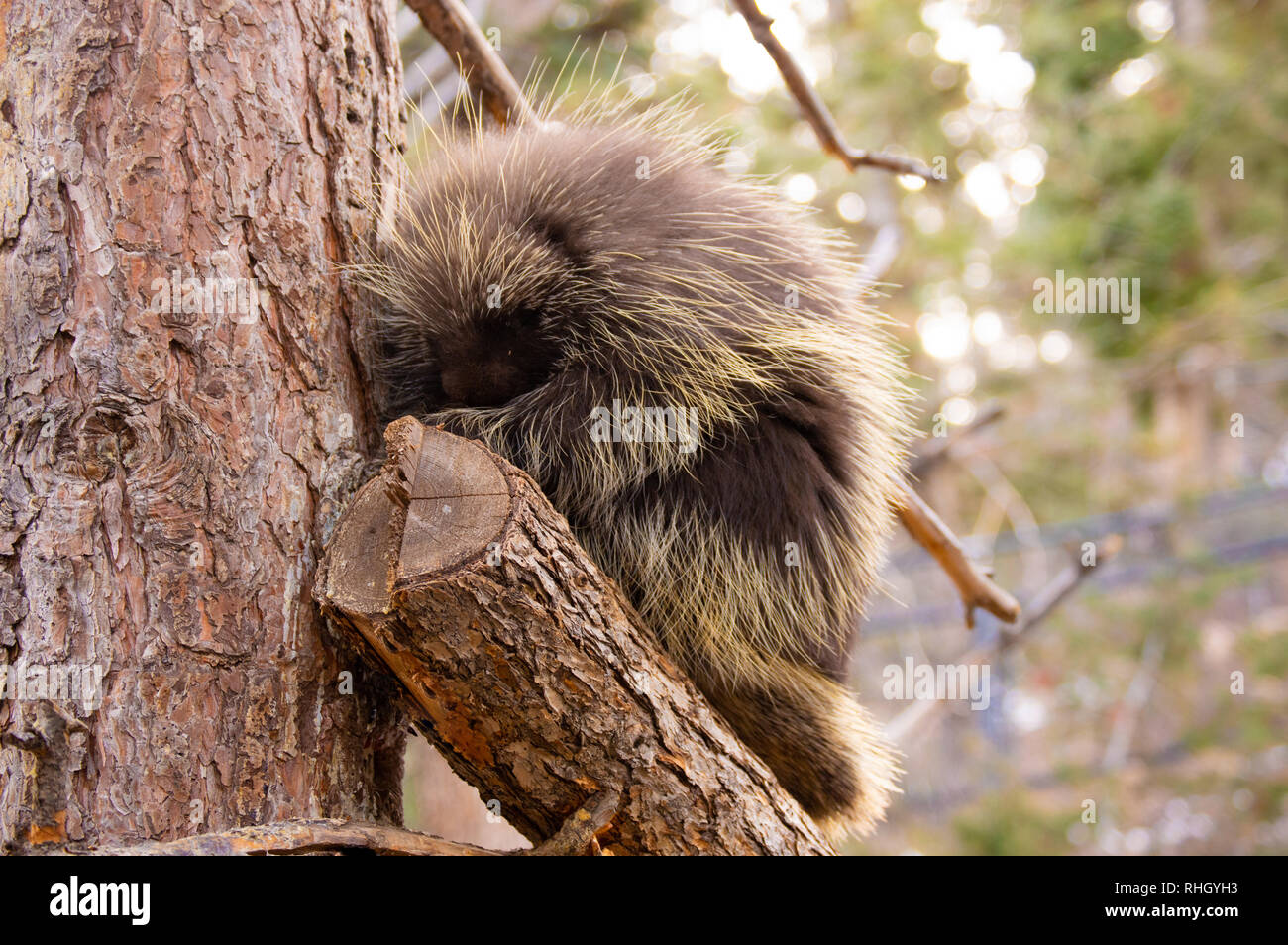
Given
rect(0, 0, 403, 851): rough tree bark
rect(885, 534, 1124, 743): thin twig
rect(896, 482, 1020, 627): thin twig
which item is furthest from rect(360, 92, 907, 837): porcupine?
rect(885, 534, 1124, 743): thin twig

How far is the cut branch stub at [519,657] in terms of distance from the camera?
126 cm

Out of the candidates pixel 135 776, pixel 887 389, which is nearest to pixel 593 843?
pixel 135 776

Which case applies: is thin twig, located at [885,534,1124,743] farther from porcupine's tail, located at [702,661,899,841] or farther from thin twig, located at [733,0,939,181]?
thin twig, located at [733,0,939,181]

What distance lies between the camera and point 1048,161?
6.34 meters

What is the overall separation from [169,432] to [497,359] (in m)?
0.68

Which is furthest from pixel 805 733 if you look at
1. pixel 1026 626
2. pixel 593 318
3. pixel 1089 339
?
pixel 1089 339

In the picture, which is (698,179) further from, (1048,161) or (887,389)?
(1048,161)

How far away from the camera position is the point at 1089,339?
657cm

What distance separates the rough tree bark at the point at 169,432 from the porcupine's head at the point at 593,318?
0.31 m

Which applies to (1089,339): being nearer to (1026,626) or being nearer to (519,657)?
(1026,626)

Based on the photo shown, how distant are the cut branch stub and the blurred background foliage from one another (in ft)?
11.1

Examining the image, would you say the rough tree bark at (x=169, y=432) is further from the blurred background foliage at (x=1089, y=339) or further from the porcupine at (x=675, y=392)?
the blurred background foliage at (x=1089, y=339)

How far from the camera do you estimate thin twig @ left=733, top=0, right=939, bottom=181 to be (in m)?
1.78

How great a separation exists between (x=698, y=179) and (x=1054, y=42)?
4.66 m
